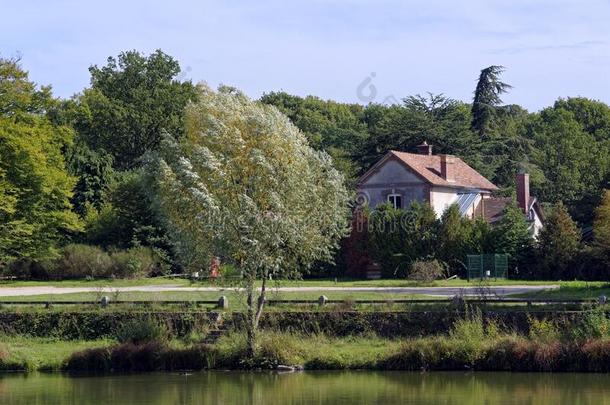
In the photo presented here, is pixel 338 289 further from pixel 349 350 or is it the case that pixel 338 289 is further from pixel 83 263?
pixel 83 263

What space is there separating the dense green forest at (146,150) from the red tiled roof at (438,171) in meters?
3.83

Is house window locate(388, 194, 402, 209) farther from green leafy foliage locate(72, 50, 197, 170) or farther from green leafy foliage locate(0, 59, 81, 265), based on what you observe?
green leafy foliage locate(72, 50, 197, 170)

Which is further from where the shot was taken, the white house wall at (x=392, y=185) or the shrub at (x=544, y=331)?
the white house wall at (x=392, y=185)

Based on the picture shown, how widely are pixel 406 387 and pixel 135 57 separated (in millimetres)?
70030

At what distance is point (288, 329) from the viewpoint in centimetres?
3653

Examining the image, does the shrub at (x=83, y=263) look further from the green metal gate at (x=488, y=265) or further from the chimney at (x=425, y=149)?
the chimney at (x=425, y=149)

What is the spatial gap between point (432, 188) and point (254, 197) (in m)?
31.8

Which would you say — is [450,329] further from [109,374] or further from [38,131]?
[38,131]

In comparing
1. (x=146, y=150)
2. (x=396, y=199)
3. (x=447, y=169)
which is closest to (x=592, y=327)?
(x=396, y=199)

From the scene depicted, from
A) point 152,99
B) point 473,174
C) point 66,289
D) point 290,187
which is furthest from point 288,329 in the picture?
point 152,99

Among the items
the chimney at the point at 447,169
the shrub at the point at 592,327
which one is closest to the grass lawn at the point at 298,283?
the chimney at the point at 447,169

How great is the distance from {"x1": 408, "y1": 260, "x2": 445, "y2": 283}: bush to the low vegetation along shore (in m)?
18.1

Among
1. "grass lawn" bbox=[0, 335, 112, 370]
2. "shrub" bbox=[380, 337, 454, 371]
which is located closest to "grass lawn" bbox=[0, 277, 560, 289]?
"grass lawn" bbox=[0, 335, 112, 370]

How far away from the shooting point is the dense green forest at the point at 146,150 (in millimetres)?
57281
